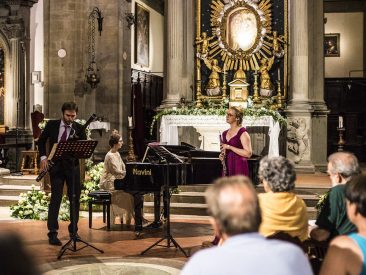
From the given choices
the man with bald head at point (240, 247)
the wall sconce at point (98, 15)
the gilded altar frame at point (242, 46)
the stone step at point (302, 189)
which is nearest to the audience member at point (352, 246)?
the man with bald head at point (240, 247)

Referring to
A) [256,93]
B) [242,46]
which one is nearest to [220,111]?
[256,93]

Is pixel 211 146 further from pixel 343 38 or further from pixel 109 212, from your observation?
pixel 343 38

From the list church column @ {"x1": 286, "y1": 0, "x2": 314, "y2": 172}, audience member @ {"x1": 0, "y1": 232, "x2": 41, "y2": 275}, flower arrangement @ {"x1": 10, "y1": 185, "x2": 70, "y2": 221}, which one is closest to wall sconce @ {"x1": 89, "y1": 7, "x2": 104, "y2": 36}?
church column @ {"x1": 286, "y1": 0, "x2": 314, "y2": 172}

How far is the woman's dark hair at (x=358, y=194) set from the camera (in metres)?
2.83

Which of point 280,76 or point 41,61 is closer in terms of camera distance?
point 280,76

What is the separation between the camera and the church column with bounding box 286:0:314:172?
14.2m

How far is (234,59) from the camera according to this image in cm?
1521

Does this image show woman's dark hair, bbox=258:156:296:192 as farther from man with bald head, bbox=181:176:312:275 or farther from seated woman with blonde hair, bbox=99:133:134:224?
seated woman with blonde hair, bbox=99:133:134:224

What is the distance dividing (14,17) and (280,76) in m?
7.56

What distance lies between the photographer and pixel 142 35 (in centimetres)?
1969

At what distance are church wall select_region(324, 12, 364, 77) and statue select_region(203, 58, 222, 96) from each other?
8395 mm

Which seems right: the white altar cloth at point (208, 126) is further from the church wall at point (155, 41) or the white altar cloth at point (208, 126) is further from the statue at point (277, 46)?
the church wall at point (155, 41)

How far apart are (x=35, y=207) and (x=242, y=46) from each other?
22.6ft

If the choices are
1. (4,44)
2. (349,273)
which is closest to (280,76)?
(4,44)
